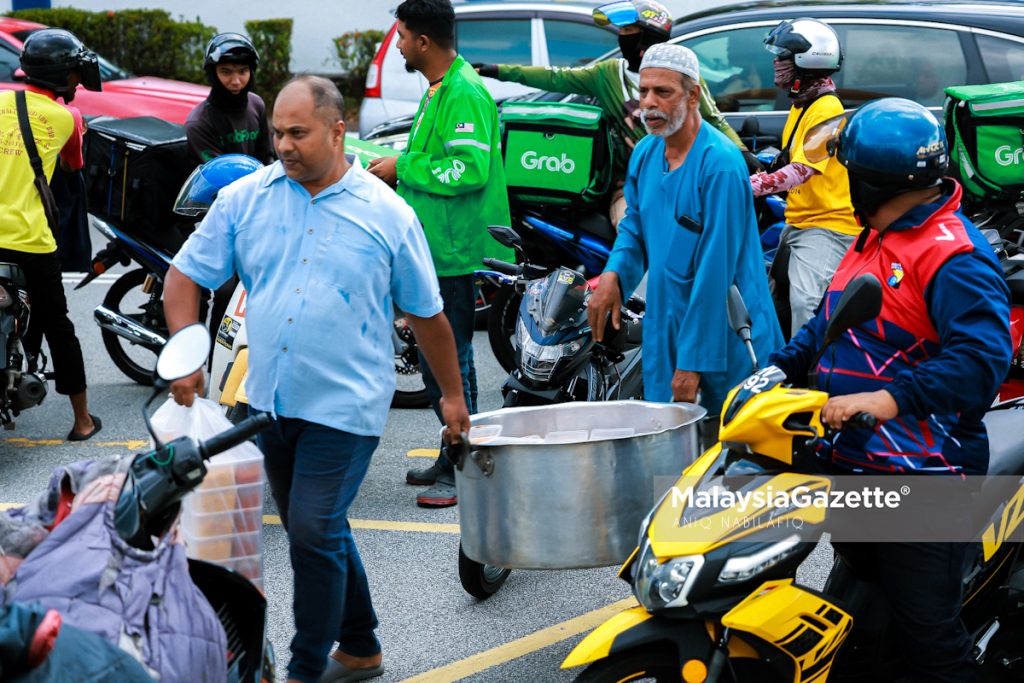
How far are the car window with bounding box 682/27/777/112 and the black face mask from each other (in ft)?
5.17

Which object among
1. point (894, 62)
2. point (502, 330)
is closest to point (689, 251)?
point (502, 330)

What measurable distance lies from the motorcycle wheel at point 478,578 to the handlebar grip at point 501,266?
1.28 m

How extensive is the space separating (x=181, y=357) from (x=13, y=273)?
368 centimetres

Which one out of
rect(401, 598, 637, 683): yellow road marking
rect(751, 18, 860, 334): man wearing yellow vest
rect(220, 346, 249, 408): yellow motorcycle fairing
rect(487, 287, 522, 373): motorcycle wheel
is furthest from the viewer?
rect(487, 287, 522, 373): motorcycle wheel

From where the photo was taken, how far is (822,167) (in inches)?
234

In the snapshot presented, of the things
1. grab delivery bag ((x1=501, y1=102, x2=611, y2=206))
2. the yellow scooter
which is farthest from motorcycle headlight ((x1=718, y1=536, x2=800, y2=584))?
grab delivery bag ((x1=501, y1=102, x2=611, y2=206))

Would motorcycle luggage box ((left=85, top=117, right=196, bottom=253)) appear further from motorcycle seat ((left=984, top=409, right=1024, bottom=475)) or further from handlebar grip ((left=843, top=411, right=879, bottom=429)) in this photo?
handlebar grip ((left=843, top=411, right=879, bottom=429))

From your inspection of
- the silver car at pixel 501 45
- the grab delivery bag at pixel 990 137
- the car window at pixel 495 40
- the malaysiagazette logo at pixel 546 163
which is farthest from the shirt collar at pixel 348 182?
the car window at pixel 495 40

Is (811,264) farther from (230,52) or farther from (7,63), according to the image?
(7,63)

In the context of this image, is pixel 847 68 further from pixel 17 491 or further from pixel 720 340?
pixel 17 491

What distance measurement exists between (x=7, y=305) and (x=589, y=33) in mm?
6536

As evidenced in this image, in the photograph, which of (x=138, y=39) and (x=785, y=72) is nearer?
(x=785, y=72)

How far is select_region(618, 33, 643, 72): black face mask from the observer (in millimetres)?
6395

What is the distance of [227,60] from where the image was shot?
7070mm
